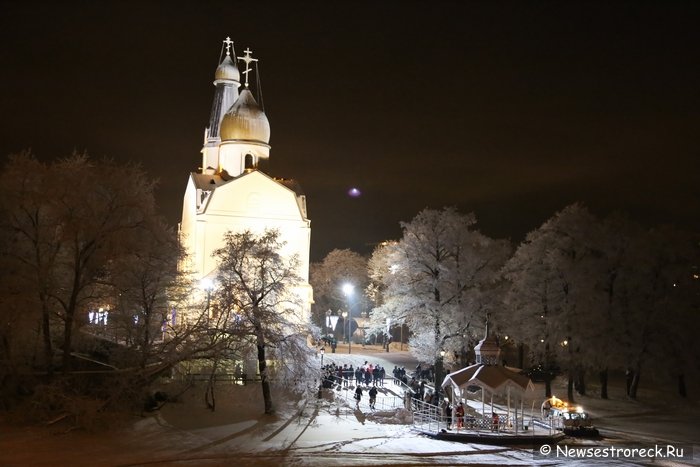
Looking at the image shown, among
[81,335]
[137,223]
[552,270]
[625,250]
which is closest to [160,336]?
[81,335]

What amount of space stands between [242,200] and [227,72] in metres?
14.6

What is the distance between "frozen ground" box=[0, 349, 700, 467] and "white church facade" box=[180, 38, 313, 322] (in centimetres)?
1313

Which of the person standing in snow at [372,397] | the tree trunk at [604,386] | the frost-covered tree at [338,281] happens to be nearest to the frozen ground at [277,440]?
the person standing in snow at [372,397]

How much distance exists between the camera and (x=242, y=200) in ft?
163

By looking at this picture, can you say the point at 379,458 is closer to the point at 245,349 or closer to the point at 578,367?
the point at 245,349

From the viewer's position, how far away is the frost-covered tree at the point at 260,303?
109 ft

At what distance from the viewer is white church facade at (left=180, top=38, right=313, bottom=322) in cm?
4862

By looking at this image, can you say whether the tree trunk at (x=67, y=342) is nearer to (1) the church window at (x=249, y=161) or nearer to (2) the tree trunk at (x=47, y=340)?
(2) the tree trunk at (x=47, y=340)

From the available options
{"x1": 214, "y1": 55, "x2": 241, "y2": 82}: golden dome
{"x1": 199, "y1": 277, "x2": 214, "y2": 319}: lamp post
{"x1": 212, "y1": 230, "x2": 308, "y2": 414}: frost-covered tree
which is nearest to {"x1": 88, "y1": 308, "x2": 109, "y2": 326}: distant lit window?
{"x1": 199, "y1": 277, "x2": 214, "y2": 319}: lamp post

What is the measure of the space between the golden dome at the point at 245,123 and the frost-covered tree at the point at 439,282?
12907 millimetres

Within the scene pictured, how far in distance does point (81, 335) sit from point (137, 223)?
5.62 meters

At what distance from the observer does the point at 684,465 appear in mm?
27109

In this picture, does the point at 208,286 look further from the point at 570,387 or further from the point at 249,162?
the point at 570,387

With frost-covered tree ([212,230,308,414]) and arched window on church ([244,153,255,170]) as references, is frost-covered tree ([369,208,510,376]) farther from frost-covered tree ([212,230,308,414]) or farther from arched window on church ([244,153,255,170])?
arched window on church ([244,153,255,170])
